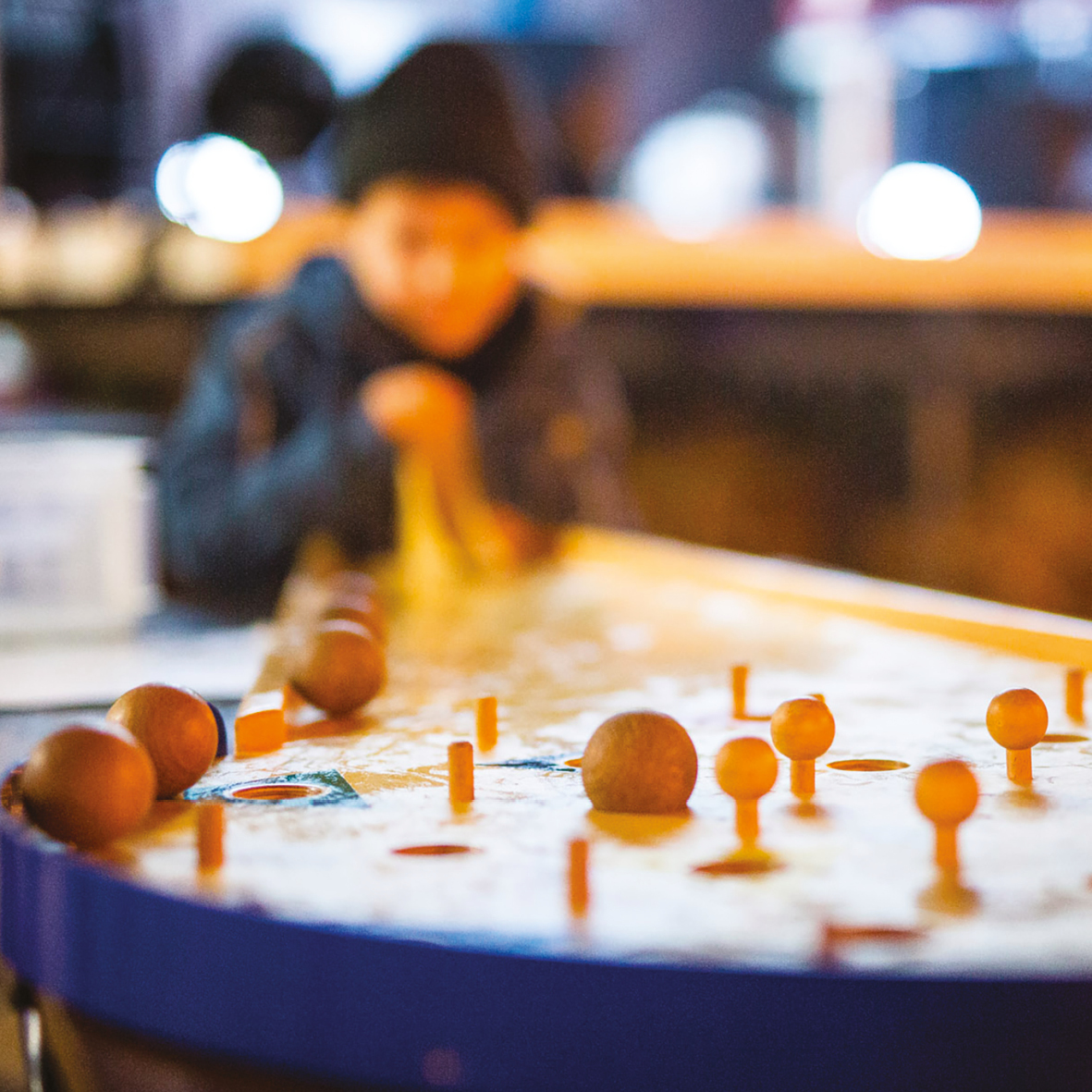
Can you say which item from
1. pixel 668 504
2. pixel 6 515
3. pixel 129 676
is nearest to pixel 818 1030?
pixel 129 676

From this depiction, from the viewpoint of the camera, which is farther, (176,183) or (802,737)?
(176,183)

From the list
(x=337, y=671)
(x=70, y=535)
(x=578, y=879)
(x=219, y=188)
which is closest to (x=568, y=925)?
(x=578, y=879)

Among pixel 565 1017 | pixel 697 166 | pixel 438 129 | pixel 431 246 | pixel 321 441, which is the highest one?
pixel 697 166

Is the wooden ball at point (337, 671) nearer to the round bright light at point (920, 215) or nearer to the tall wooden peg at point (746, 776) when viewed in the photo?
the tall wooden peg at point (746, 776)

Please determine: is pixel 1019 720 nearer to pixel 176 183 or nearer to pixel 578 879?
pixel 578 879

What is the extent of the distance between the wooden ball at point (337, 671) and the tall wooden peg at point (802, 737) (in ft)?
1.22

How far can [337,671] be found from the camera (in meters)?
1.15

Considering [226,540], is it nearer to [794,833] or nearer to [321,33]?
[794,833]

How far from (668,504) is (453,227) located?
7.78ft

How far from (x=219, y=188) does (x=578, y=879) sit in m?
3.01

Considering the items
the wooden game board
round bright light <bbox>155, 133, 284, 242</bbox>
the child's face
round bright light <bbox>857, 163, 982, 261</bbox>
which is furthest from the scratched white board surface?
round bright light <bbox>857, 163, 982, 261</bbox>

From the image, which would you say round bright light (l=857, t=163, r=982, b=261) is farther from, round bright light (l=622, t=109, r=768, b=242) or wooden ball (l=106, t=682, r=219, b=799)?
wooden ball (l=106, t=682, r=219, b=799)

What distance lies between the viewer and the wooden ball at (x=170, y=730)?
914mm

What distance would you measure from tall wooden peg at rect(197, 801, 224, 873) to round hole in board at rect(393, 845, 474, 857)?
10cm
